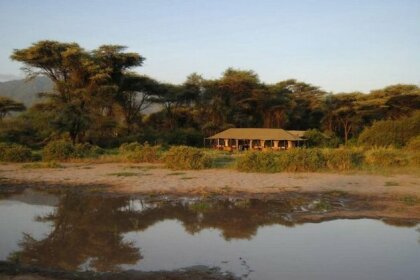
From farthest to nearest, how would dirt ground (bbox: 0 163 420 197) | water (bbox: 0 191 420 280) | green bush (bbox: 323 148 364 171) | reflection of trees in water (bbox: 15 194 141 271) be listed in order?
green bush (bbox: 323 148 364 171) → dirt ground (bbox: 0 163 420 197) → reflection of trees in water (bbox: 15 194 141 271) → water (bbox: 0 191 420 280)

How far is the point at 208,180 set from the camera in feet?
58.3

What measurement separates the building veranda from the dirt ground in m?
16.9

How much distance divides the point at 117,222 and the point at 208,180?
6873mm

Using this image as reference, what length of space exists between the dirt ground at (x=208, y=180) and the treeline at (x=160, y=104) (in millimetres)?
14772

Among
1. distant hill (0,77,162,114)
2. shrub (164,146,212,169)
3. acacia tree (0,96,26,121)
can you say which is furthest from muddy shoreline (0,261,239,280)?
distant hill (0,77,162,114)

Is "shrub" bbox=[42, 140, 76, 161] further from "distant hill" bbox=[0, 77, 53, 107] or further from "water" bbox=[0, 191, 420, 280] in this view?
"distant hill" bbox=[0, 77, 53, 107]

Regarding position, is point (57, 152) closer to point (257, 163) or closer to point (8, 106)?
point (257, 163)

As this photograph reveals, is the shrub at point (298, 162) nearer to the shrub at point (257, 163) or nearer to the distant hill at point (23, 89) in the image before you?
the shrub at point (257, 163)

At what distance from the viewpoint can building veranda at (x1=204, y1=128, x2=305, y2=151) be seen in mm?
37188

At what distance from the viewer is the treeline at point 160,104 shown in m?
35.6

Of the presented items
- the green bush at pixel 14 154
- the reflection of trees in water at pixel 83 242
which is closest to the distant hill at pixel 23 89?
the green bush at pixel 14 154

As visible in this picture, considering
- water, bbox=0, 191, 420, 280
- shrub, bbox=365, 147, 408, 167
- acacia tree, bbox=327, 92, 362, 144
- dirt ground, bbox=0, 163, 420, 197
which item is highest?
acacia tree, bbox=327, 92, 362, 144

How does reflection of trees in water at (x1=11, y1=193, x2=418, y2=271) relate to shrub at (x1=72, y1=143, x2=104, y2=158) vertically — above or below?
below

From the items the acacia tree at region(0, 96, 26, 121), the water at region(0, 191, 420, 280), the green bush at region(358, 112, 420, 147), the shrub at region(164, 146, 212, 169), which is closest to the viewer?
the water at region(0, 191, 420, 280)
